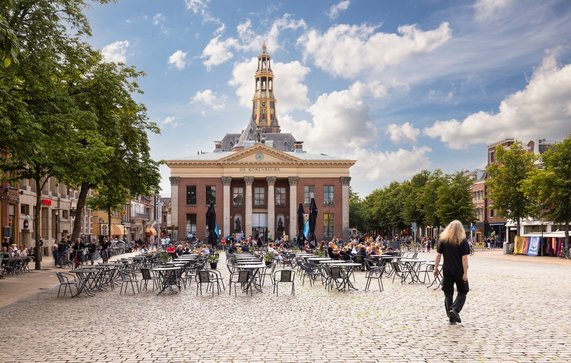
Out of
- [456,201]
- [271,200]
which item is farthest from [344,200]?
[456,201]

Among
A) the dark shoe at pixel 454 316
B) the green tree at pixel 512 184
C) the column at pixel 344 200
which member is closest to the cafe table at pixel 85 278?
the dark shoe at pixel 454 316

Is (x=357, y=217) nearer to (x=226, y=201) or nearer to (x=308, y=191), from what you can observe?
(x=308, y=191)

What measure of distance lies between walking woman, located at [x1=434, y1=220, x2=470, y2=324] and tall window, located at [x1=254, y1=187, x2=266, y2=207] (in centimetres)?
6877

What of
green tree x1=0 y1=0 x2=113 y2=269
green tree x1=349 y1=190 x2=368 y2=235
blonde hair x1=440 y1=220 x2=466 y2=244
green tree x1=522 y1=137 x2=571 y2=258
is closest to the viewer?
blonde hair x1=440 y1=220 x2=466 y2=244

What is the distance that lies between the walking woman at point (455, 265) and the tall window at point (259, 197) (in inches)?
2707

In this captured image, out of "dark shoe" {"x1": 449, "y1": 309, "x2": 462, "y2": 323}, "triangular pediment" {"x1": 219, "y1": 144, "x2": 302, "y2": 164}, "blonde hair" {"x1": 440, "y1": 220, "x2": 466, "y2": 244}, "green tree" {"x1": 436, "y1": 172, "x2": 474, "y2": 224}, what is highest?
"triangular pediment" {"x1": 219, "y1": 144, "x2": 302, "y2": 164}

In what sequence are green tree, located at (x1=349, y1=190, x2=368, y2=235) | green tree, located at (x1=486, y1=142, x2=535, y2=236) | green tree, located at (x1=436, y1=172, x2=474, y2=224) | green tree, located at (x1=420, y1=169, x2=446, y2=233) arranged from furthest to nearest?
1. green tree, located at (x1=349, y1=190, x2=368, y2=235)
2. green tree, located at (x1=420, y1=169, x2=446, y2=233)
3. green tree, located at (x1=436, y1=172, x2=474, y2=224)
4. green tree, located at (x1=486, y1=142, x2=535, y2=236)

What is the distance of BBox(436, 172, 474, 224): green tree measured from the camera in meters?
70.3

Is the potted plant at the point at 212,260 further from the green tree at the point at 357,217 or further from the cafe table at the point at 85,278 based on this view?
the green tree at the point at 357,217

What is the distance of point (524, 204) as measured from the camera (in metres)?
53.4

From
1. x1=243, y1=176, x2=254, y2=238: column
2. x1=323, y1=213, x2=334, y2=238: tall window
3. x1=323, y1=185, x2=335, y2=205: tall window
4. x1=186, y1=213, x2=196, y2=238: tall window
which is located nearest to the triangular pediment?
x1=243, y1=176, x2=254, y2=238: column

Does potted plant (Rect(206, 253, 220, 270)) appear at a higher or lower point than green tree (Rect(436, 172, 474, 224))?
lower

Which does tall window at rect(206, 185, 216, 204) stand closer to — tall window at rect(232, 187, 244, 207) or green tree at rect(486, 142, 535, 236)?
tall window at rect(232, 187, 244, 207)

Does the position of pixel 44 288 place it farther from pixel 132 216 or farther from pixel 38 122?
pixel 132 216
